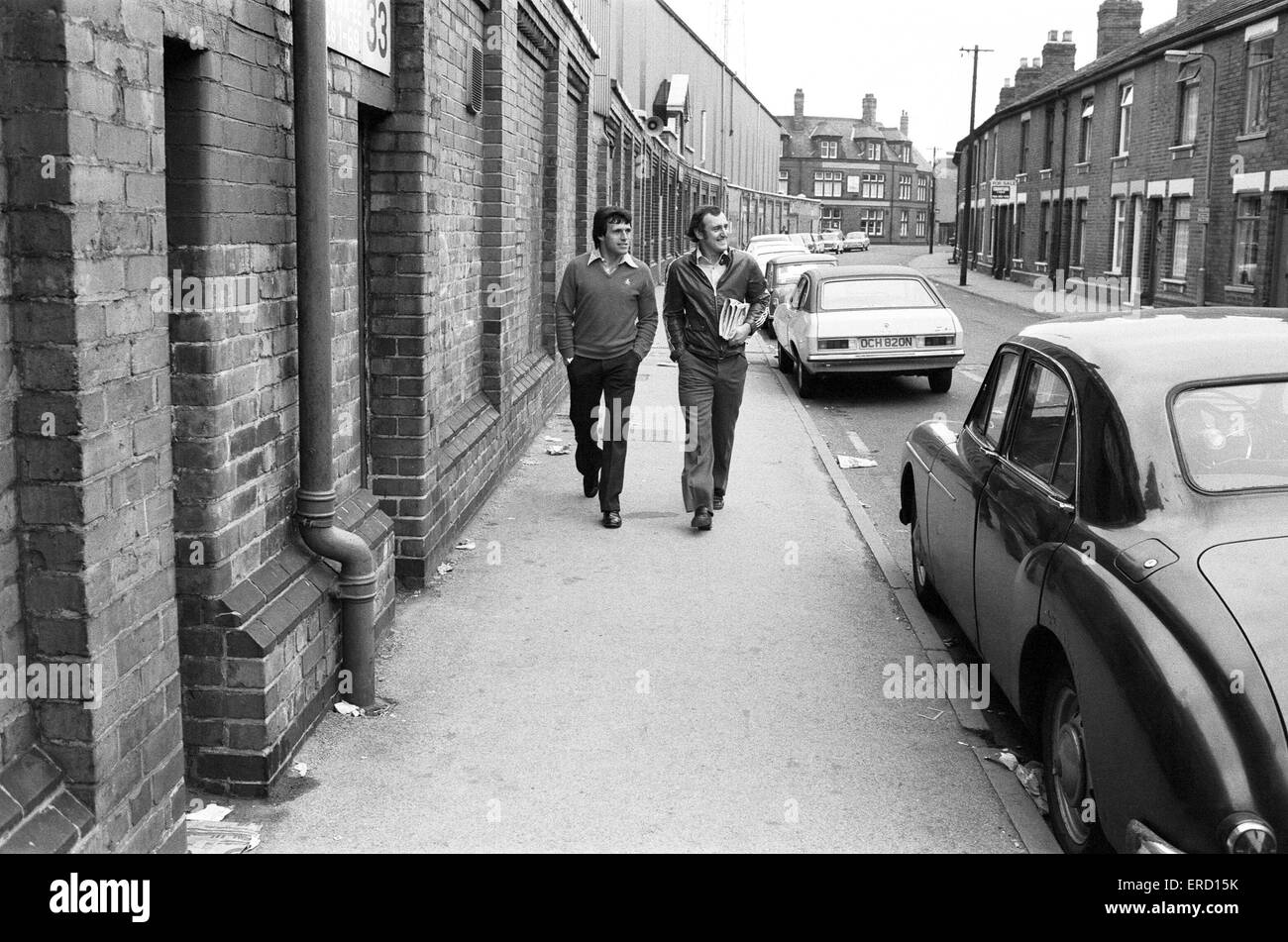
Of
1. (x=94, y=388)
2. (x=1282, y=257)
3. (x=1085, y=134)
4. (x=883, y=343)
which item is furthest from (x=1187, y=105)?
(x=94, y=388)

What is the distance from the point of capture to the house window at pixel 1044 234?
45.3 meters

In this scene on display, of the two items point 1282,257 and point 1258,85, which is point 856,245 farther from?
point 1282,257

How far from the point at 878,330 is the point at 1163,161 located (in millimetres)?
21679

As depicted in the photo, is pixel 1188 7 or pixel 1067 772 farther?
pixel 1188 7

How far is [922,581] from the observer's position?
6.98 meters

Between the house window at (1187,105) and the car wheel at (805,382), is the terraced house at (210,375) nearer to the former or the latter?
the car wheel at (805,382)

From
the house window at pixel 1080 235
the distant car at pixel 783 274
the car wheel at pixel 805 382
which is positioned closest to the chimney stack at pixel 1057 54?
the house window at pixel 1080 235

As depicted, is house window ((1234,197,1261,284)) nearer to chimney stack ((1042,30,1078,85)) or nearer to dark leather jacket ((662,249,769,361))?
dark leather jacket ((662,249,769,361))

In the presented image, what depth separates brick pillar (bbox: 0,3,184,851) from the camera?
10.1 ft

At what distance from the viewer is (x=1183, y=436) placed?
4.06 metres

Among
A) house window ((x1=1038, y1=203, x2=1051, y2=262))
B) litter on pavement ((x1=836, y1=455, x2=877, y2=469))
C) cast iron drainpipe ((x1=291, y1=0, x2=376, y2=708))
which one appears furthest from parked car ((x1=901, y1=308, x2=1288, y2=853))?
house window ((x1=1038, y1=203, x2=1051, y2=262))

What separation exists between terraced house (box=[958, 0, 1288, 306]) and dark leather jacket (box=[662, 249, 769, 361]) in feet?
68.4

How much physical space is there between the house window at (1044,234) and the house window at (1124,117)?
7696 mm

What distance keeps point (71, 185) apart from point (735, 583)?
484cm
